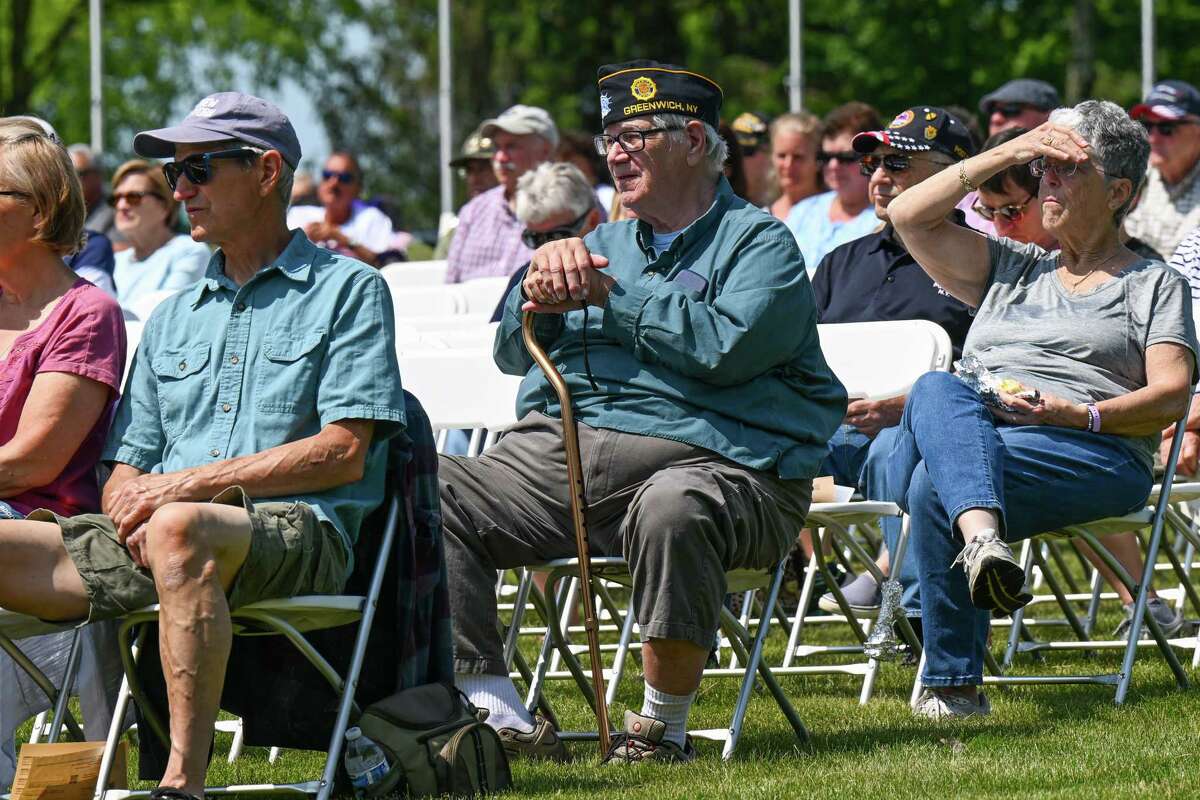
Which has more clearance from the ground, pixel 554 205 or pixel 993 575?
pixel 554 205

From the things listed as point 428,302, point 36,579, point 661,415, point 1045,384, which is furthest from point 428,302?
point 36,579

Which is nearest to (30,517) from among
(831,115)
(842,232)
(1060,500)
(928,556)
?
(928,556)

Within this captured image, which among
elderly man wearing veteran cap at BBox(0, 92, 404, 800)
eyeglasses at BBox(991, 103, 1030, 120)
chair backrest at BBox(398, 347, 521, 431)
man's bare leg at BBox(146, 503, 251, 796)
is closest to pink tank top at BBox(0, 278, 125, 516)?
elderly man wearing veteran cap at BBox(0, 92, 404, 800)

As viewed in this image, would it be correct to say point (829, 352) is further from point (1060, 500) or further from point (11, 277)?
point (11, 277)

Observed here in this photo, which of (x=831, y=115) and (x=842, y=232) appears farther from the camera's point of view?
(x=831, y=115)

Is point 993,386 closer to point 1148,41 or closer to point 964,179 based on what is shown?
point 964,179

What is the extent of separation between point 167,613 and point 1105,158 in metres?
3.01

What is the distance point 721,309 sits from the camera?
16.8ft

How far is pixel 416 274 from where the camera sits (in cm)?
1148

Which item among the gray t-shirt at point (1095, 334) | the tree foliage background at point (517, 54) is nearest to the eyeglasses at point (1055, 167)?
the gray t-shirt at point (1095, 334)

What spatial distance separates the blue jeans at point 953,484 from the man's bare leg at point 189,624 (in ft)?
6.98

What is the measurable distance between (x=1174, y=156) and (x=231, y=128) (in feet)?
19.4

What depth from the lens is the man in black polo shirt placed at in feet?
22.9

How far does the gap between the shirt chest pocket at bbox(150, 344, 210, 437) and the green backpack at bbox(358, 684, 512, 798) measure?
0.85 m
